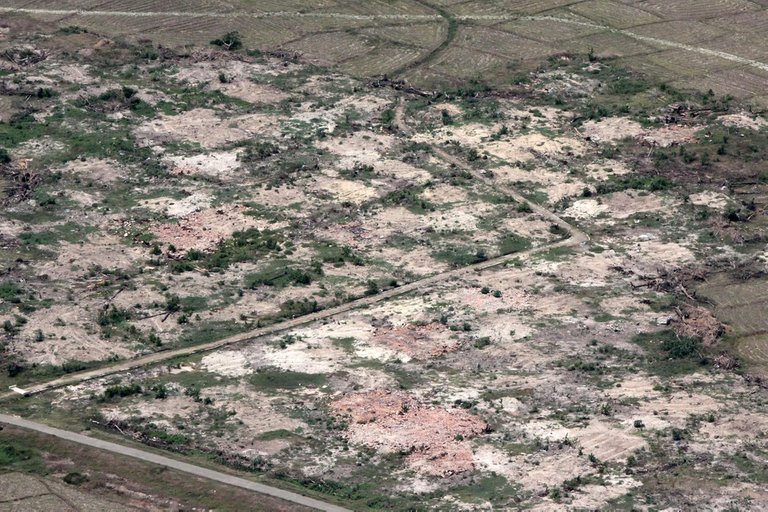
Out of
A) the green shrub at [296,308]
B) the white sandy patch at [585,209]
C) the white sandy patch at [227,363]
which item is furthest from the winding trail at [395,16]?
the white sandy patch at [227,363]

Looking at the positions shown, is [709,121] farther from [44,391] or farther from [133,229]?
[44,391]

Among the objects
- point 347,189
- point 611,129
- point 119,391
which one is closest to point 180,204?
point 347,189

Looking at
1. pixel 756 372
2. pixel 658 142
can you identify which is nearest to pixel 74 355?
pixel 756 372

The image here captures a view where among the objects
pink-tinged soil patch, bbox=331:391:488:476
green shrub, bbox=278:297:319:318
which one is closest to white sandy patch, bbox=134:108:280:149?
green shrub, bbox=278:297:319:318

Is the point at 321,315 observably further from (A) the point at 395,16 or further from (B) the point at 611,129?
(A) the point at 395,16

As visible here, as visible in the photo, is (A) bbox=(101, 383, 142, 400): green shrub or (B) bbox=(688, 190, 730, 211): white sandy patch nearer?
(A) bbox=(101, 383, 142, 400): green shrub

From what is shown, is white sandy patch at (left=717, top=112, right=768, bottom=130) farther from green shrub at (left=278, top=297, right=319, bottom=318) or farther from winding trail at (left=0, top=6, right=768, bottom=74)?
green shrub at (left=278, top=297, right=319, bottom=318)
